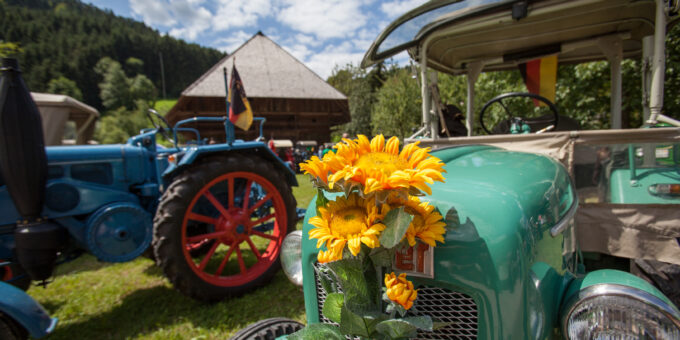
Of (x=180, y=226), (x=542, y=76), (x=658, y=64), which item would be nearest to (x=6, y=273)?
(x=180, y=226)

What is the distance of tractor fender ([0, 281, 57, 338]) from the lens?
1810 millimetres

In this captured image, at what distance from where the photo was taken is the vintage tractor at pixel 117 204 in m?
2.16

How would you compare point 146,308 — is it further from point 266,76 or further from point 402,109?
point 266,76

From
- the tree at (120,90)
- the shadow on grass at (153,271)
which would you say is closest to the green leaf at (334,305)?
the shadow on grass at (153,271)

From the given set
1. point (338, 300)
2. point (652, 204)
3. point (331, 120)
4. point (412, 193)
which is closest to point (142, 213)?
Result: point (338, 300)

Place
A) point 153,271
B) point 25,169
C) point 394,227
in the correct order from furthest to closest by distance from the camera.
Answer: point 153,271, point 25,169, point 394,227

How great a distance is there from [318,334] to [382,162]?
1.74ft

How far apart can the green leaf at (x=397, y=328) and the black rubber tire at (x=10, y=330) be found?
2.28m

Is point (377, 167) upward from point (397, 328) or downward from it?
upward

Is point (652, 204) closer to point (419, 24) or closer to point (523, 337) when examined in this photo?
point (523, 337)

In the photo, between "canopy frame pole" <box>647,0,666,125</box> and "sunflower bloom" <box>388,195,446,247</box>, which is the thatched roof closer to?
"canopy frame pole" <box>647,0,666,125</box>

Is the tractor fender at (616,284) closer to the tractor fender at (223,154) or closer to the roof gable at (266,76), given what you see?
the tractor fender at (223,154)

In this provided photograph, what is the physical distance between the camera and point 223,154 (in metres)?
3.06

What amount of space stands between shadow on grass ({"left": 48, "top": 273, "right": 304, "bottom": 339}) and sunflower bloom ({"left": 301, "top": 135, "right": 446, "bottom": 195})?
2.14 meters
